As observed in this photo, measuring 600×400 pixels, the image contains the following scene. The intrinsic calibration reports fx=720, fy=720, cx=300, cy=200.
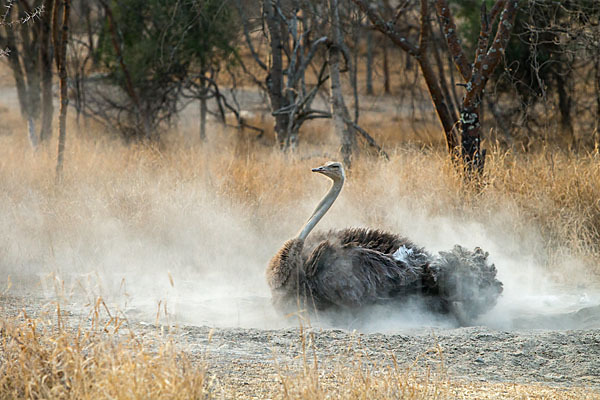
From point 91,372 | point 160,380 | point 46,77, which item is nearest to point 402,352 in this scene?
point 160,380

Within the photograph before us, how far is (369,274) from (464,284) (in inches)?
31.8

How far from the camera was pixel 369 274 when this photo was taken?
5652 mm

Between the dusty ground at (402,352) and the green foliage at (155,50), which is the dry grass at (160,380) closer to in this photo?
the dusty ground at (402,352)

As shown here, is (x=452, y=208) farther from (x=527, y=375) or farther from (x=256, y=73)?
(x=256, y=73)

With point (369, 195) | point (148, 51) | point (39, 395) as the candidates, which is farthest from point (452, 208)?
point (148, 51)

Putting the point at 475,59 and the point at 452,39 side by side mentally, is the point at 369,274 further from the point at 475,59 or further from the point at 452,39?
the point at 452,39

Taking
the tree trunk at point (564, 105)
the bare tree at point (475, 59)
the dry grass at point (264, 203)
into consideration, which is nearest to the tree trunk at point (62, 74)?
the dry grass at point (264, 203)

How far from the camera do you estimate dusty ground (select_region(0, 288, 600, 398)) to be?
4.22 meters

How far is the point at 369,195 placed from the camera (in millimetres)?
8531

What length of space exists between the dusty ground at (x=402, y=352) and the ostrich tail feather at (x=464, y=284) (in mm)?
394

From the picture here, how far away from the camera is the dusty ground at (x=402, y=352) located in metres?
4.22

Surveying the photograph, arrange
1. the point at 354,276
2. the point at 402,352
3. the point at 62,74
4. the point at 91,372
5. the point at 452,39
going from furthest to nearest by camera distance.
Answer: the point at 62,74 < the point at 452,39 < the point at 354,276 < the point at 402,352 < the point at 91,372

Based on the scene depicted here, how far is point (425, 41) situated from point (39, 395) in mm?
6980

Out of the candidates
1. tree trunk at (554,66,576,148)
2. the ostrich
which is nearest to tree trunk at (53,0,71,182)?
the ostrich
